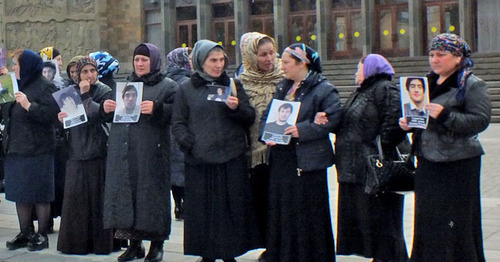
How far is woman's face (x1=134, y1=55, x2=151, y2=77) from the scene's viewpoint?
7555mm

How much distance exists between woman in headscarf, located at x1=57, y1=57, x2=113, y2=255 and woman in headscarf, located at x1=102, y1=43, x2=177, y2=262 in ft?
1.82

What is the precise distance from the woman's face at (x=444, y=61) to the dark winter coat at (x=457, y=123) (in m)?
0.05

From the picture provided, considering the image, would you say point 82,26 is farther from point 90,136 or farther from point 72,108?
point 72,108

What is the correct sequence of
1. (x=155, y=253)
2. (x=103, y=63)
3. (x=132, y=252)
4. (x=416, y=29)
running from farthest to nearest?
(x=416, y=29) < (x=103, y=63) < (x=132, y=252) < (x=155, y=253)

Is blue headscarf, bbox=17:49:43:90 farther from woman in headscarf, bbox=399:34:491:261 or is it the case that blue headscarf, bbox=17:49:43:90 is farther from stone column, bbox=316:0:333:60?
stone column, bbox=316:0:333:60

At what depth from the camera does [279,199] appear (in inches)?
271

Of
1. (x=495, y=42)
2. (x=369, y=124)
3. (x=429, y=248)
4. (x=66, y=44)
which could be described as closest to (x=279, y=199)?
(x=369, y=124)

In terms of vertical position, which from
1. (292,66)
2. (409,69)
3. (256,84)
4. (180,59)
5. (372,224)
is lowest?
(372,224)

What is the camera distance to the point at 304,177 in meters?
6.77

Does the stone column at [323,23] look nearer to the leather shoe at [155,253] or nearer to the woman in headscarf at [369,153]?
the leather shoe at [155,253]

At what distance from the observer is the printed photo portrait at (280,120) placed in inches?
262

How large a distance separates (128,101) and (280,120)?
148cm

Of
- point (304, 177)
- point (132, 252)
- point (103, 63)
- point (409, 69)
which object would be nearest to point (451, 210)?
point (304, 177)

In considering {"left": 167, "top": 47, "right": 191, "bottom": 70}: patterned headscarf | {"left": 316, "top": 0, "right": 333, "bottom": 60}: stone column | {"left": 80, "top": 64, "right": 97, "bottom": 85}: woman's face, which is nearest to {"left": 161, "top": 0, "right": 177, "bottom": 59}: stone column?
{"left": 316, "top": 0, "right": 333, "bottom": 60}: stone column
